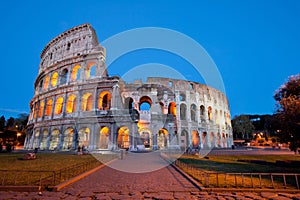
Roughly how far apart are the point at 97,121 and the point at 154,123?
754 centimetres

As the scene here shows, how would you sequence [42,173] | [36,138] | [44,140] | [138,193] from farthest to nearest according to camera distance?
[36,138] → [44,140] → [42,173] → [138,193]

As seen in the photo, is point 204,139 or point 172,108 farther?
point 204,139

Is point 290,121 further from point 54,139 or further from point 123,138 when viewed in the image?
point 54,139

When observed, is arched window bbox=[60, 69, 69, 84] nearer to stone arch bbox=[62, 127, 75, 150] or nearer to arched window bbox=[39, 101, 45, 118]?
arched window bbox=[39, 101, 45, 118]

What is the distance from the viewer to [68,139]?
892 inches

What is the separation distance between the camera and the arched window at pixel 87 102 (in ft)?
75.1

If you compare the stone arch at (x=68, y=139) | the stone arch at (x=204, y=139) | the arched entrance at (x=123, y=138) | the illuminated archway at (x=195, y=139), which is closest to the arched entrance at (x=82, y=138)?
the stone arch at (x=68, y=139)

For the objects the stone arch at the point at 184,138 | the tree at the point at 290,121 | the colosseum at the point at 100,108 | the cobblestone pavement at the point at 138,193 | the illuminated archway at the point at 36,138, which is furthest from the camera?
the stone arch at the point at 184,138

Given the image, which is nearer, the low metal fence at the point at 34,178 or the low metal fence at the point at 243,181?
the low metal fence at the point at 243,181

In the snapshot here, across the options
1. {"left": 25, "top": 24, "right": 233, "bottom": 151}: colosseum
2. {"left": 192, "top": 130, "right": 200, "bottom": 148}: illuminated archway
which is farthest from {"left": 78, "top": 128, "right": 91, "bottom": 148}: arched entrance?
{"left": 192, "top": 130, "right": 200, "bottom": 148}: illuminated archway

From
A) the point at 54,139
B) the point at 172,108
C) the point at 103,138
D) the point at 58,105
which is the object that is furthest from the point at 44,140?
the point at 172,108

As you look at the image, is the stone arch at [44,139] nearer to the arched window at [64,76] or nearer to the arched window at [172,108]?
the arched window at [64,76]

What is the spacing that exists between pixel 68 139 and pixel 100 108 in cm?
612

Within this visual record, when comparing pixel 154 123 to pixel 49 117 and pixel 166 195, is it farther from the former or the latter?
pixel 166 195
